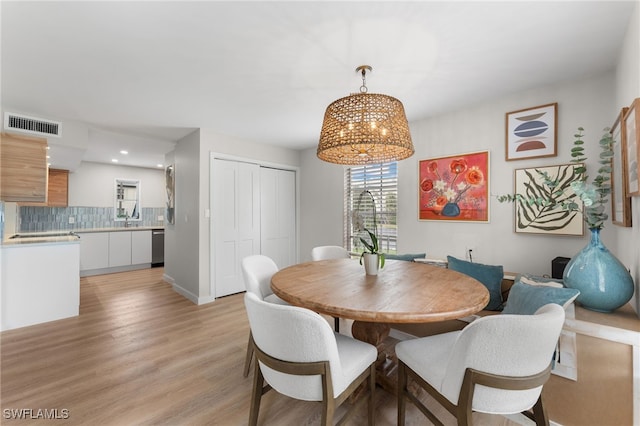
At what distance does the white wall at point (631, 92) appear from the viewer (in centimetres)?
147

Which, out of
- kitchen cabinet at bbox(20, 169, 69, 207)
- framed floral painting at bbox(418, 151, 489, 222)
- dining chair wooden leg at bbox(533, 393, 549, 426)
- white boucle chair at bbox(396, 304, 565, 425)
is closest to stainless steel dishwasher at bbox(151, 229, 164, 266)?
kitchen cabinet at bbox(20, 169, 69, 207)

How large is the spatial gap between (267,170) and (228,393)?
132 inches

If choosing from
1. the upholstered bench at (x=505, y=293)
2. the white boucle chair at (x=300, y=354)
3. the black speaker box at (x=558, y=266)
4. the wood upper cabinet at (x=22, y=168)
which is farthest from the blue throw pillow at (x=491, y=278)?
the wood upper cabinet at (x=22, y=168)

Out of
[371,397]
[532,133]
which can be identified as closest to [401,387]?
[371,397]

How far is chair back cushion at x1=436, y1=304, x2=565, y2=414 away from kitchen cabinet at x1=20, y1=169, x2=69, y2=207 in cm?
710

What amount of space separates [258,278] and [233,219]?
2119 millimetres

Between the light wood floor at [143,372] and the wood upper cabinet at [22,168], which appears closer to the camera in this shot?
the light wood floor at [143,372]

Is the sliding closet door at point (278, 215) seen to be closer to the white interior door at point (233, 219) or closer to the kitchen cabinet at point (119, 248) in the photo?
the white interior door at point (233, 219)

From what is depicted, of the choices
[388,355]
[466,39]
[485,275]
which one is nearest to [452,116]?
[466,39]

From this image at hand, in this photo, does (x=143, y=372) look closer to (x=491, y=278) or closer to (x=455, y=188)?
(x=491, y=278)

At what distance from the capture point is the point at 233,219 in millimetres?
4051

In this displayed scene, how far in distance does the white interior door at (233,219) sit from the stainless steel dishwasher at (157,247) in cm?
318

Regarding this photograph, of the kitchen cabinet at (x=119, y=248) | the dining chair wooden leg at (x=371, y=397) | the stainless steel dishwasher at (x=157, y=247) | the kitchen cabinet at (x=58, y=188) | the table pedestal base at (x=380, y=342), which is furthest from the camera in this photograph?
the stainless steel dishwasher at (x=157, y=247)

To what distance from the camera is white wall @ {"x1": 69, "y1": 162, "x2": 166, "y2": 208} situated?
5.62 m
